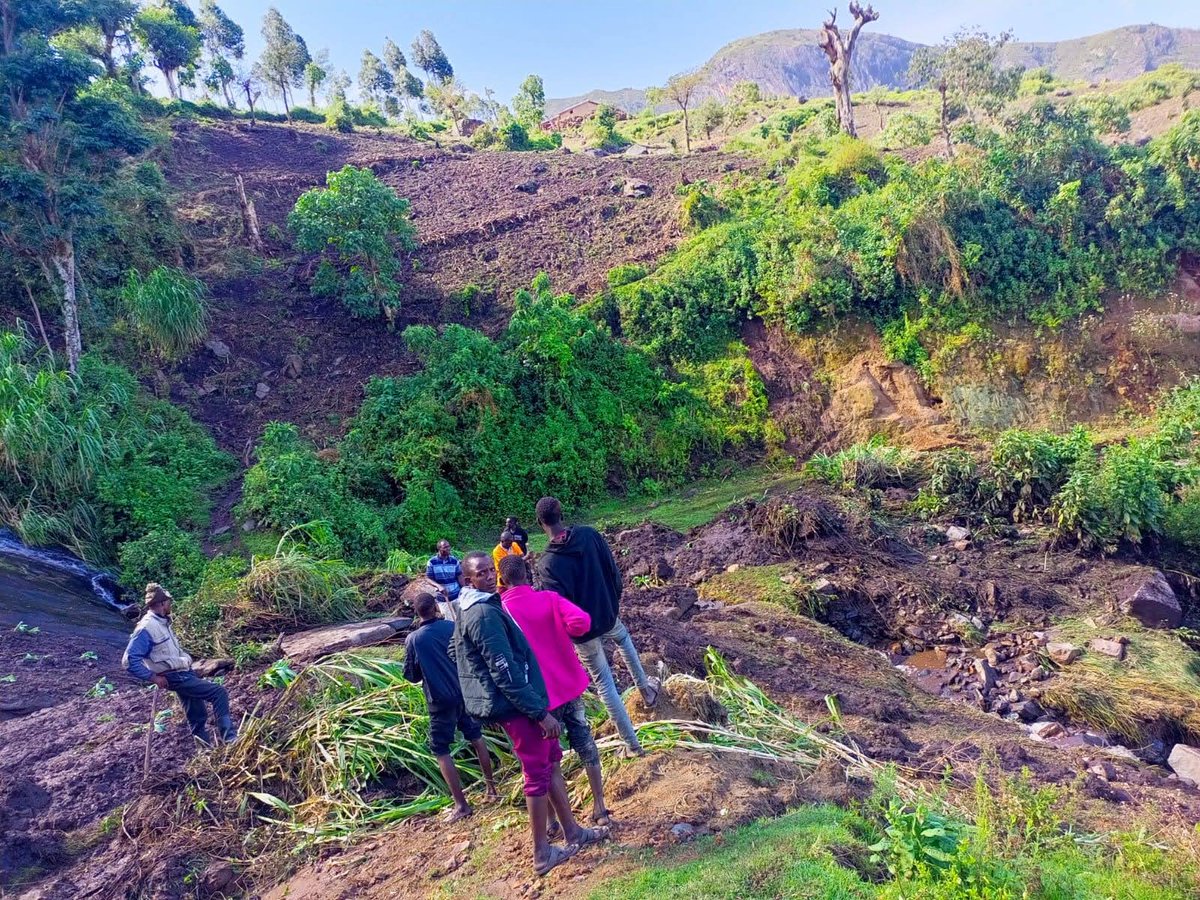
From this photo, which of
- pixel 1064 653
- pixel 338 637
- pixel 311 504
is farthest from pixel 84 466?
pixel 1064 653

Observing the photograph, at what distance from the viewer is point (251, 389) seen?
14.4 m

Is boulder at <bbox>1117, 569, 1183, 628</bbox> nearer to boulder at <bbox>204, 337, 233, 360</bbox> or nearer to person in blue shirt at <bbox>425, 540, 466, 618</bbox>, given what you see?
person in blue shirt at <bbox>425, 540, 466, 618</bbox>

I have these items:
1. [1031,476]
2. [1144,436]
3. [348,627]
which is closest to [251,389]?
[348,627]

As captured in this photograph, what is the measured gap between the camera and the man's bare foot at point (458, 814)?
4289 millimetres

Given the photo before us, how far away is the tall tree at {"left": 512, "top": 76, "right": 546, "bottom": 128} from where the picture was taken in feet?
116

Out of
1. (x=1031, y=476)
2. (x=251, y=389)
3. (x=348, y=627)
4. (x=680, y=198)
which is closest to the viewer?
(x=348, y=627)

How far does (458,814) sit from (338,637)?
300 cm

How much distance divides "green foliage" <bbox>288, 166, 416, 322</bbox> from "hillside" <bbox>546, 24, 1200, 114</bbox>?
89.2 m

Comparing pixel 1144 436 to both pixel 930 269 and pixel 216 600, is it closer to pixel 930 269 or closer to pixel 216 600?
pixel 930 269

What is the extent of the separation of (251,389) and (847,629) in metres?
11.5

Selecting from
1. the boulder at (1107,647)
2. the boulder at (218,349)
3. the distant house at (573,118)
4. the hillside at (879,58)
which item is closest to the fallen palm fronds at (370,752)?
the boulder at (1107,647)

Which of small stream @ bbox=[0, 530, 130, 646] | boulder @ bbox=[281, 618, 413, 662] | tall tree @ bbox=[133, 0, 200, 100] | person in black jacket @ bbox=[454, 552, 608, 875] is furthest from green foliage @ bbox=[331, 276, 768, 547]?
tall tree @ bbox=[133, 0, 200, 100]

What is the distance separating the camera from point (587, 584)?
4.39m

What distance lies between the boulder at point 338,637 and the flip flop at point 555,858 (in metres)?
3.43
